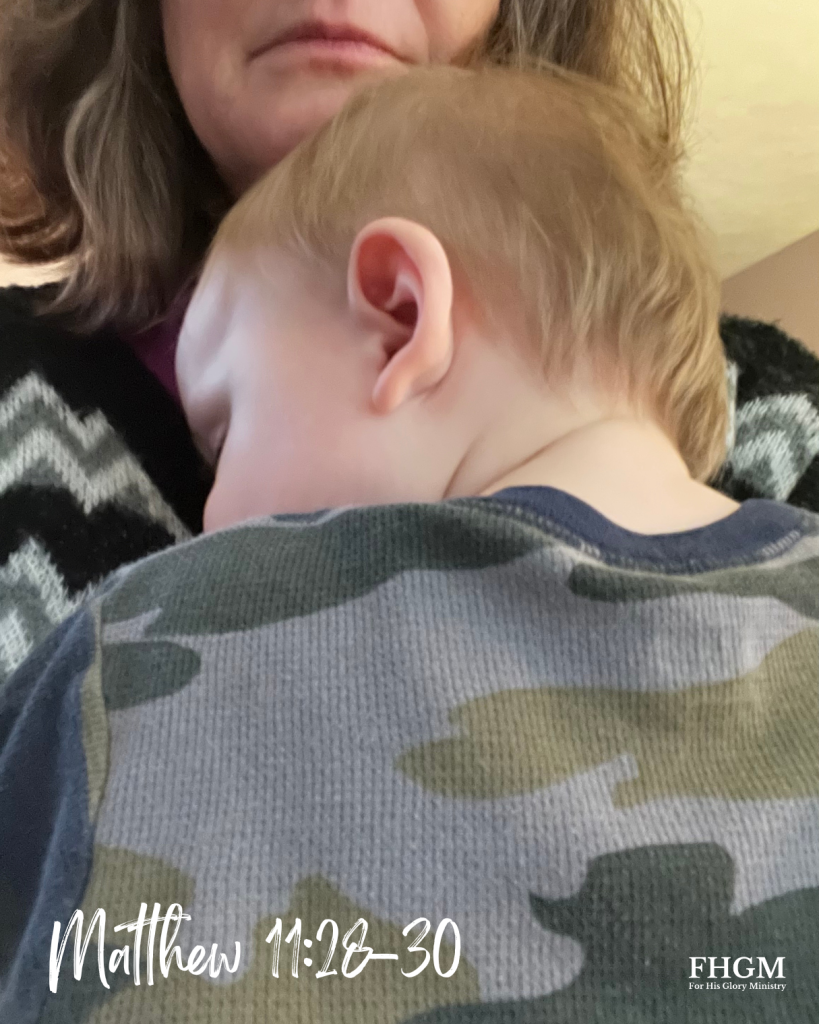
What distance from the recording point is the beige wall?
3.11 metres

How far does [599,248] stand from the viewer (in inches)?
23.7

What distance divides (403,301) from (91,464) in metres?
0.31

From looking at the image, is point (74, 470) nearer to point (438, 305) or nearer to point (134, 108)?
point (438, 305)

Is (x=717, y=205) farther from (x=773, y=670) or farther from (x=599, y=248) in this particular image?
(x=773, y=670)

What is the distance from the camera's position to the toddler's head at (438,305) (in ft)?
1.84

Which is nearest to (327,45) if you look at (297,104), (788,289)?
(297,104)

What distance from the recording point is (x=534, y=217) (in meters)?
0.59

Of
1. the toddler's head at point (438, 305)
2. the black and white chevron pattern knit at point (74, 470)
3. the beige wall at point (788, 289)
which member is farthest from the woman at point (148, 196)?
the beige wall at point (788, 289)

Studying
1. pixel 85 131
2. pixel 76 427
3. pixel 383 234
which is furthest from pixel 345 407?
pixel 85 131

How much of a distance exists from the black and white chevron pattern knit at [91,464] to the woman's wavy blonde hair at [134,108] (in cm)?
14

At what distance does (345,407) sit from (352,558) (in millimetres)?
171

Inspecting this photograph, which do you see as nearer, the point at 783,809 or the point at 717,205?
the point at 783,809

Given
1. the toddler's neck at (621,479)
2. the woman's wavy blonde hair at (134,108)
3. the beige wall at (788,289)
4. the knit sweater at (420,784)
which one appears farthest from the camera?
the beige wall at (788,289)

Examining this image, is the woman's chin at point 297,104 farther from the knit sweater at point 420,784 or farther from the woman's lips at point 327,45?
the knit sweater at point 420,784
